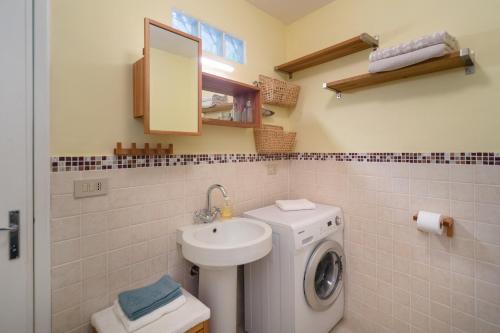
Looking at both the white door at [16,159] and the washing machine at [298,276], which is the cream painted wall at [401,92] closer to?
the washing machine at [298,276]

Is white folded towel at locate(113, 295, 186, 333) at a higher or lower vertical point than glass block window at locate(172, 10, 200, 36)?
lower

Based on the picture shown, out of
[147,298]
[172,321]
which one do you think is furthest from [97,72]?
[172,321]

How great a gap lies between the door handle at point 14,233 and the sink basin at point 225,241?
0.71 metres

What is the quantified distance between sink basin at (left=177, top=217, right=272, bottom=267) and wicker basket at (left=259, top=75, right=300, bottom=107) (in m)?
1.01

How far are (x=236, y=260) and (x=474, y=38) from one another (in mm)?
1758

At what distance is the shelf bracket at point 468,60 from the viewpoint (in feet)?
3.72

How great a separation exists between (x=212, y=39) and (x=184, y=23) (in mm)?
223

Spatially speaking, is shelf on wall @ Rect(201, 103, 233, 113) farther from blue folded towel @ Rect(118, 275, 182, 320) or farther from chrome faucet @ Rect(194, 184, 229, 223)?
blue folded towel @ Rect(118, 275, 182, 320)

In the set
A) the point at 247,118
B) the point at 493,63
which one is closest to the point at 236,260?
the point at 247,118

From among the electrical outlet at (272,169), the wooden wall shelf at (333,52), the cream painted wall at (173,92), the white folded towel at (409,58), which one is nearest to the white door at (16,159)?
the cream painted wall at (173,92)

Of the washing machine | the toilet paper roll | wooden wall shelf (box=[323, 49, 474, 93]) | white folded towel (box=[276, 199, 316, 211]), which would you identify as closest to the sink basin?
the washing machine

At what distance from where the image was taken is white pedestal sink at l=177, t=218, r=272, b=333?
1150 millimetres

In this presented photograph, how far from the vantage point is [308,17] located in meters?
2.05

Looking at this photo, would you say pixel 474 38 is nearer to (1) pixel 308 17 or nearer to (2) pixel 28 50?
(1) pixel 308 17
